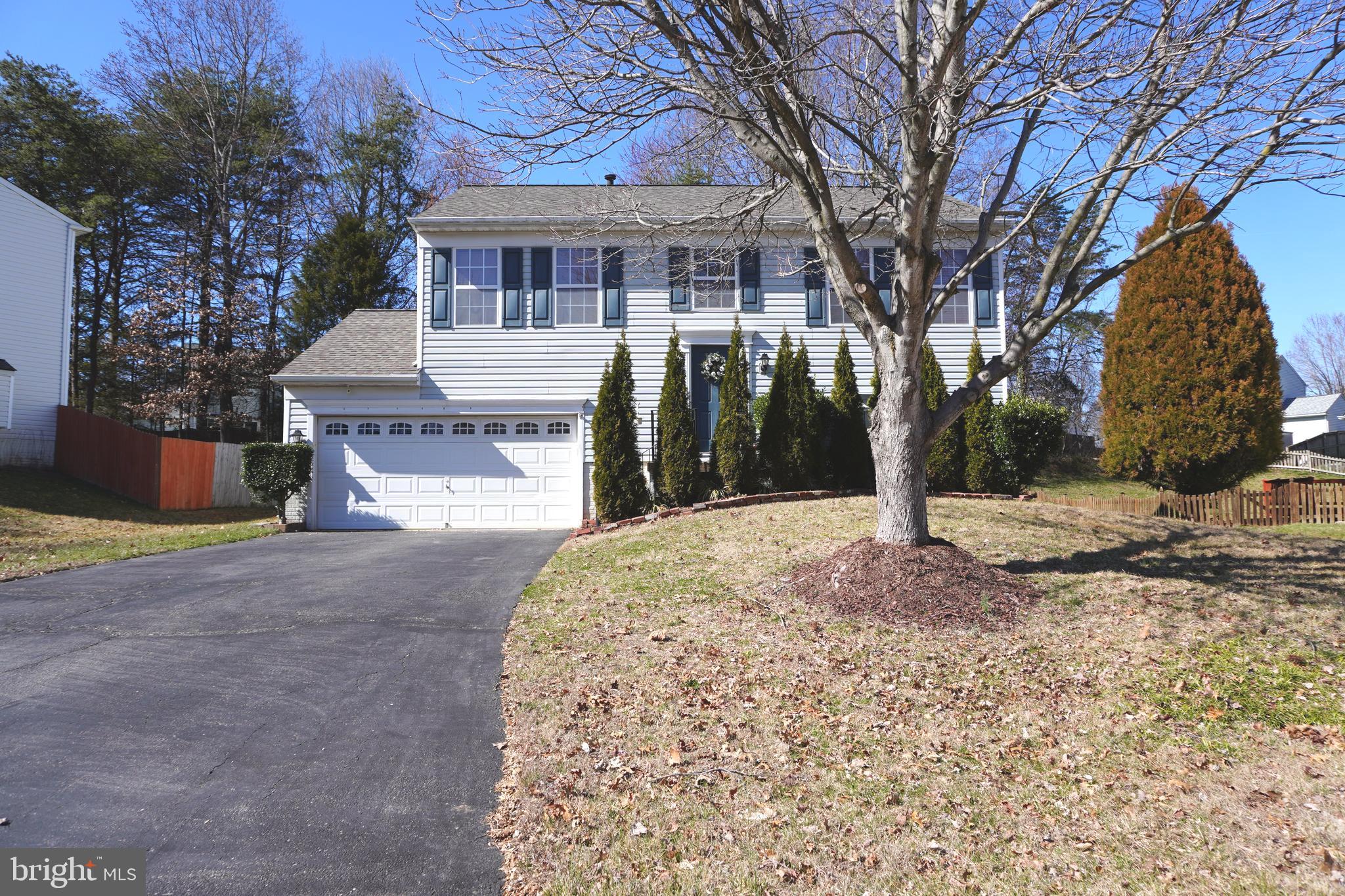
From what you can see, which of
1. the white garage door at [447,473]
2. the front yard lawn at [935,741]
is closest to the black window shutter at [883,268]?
the white garage door at [447,473]

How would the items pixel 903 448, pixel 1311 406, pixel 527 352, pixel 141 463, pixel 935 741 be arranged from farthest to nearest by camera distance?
pixel 1311 406 < pixel 141 463 < pixel 527 352 < pixel 903 448 < pixel 935 741

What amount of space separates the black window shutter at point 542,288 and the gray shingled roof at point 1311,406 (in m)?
41.6

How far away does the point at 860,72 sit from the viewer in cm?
805

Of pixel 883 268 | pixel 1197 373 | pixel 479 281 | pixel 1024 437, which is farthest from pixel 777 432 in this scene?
pixel 1197 373

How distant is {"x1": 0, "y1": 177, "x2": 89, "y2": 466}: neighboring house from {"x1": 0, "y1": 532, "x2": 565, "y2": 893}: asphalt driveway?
12787 millimetres

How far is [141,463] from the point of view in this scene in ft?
54.9

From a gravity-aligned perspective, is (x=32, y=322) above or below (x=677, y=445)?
above

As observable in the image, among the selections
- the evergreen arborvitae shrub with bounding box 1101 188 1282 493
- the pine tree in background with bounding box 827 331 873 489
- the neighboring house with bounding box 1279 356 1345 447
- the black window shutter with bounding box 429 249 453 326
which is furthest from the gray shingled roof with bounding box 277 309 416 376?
the neighboring house with bounding box 1279 356 1345 447

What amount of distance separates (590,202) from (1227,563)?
446 inches

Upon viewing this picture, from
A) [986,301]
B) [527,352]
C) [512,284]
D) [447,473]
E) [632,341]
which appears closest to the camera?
[447,473]

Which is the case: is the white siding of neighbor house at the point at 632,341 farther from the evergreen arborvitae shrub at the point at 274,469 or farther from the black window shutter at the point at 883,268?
the evergreen arborvitae shrub at the point at 274,469

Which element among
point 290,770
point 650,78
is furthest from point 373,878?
point 650,78

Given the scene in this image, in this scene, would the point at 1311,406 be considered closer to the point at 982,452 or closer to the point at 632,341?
the point at 982,452

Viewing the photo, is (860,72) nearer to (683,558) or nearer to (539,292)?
(683,558)
